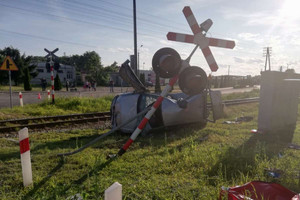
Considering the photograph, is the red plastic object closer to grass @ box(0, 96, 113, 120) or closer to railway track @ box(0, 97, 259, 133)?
railway track @ box(0, 97, 259, 133)

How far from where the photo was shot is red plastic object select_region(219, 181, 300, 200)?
251 centimetres

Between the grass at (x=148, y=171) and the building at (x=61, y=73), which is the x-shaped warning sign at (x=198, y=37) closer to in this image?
the grass at (x=148, y=171)

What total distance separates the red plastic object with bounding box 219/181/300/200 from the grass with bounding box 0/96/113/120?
10.3m

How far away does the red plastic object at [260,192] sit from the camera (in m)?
2.51

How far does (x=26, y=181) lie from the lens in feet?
10.8

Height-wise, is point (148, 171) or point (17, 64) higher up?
point (17, 64)

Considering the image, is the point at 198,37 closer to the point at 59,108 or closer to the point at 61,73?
the point at 59,108

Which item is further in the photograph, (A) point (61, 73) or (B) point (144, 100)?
(A) point (61, 73)

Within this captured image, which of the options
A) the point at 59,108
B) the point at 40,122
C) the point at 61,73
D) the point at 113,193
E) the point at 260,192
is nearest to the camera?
the point at 113,193

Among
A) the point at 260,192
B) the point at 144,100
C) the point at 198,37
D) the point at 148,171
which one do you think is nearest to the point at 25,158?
the point at 148,171

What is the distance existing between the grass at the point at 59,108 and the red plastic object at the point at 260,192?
10254mm

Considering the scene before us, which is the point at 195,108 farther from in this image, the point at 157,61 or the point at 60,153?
the point at 60,153

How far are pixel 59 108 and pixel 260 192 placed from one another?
11.9 m

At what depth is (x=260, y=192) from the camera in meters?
2.67
